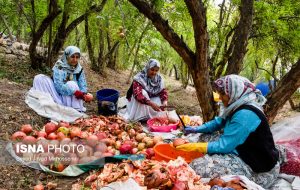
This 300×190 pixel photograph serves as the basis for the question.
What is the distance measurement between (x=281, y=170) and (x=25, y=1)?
8341mm

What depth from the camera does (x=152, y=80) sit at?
21.4 ft

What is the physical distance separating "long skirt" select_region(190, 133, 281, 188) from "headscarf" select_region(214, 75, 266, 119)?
0.49 metres

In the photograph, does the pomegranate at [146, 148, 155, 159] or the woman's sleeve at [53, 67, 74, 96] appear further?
the woman's sleeve at [53, 67, 74, 96]

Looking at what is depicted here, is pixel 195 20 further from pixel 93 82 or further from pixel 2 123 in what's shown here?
pixel 93 82

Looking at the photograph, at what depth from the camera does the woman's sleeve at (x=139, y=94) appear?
6188 millimetres

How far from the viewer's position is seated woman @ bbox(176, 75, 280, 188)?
339 centimetres

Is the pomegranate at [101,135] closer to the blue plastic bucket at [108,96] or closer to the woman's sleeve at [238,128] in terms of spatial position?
the blue plastic bucket at [108,96]

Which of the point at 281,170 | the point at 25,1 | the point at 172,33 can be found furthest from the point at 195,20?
the point at 25,1

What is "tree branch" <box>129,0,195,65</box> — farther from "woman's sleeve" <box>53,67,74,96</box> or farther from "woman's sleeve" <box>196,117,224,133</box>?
"woman's sleeve" <box>53,67,74,96</box>

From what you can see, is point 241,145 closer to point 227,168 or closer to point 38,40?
point 227,168

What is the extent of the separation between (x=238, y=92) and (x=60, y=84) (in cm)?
347

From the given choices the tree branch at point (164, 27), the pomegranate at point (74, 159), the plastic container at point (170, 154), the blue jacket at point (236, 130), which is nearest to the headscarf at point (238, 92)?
the blue jacket at point (236, 130)

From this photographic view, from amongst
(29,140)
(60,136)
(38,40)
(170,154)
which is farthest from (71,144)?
(38,40)

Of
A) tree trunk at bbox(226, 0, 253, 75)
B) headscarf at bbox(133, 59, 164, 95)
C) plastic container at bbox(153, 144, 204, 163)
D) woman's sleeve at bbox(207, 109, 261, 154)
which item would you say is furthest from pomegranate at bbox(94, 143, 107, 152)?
tree trunk at bbox(226, 0, 253, 75)
